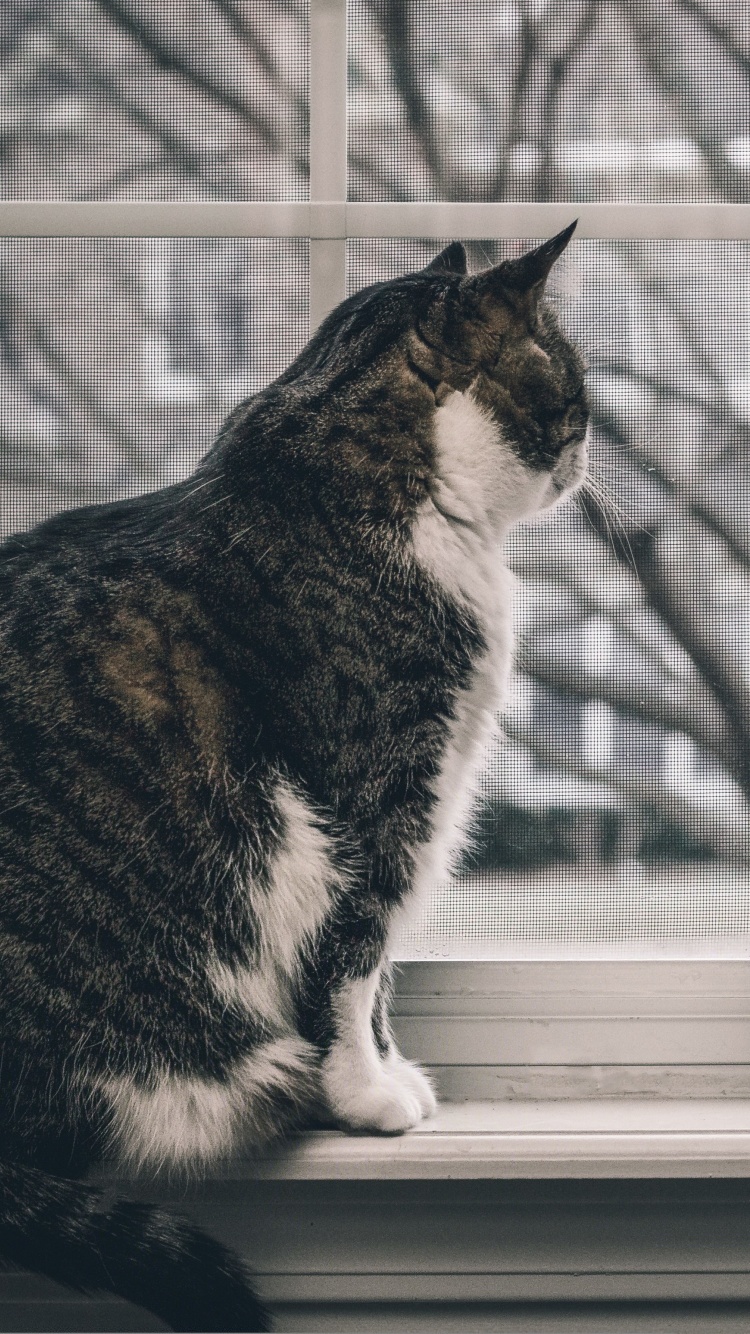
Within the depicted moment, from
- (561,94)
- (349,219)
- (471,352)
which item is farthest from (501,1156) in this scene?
(561,94)

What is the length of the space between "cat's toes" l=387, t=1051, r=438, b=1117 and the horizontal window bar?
0.92 metres

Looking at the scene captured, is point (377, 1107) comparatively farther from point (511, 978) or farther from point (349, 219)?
point (349, 219)

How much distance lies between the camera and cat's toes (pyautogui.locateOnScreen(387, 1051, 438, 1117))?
113cm

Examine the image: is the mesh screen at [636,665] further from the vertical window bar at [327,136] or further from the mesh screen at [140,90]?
the mesh screen at [140,90]

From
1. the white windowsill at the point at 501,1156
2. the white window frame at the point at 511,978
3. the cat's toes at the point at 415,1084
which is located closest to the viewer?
the white windowsill at the point at 501,1156

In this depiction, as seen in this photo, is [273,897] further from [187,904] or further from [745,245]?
[745,245]

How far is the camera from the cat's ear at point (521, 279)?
3.43ft

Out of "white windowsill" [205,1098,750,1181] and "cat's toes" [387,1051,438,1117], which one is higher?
"white windowsill" [205,1098,750,1181]

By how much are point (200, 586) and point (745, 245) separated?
76cm

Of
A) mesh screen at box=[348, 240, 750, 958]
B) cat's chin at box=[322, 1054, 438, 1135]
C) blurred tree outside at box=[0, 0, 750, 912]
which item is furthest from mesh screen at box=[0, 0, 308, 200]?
cat's chin at box=[322, 1054, 438, 1135]

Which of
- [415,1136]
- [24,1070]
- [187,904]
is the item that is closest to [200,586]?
[187,904]

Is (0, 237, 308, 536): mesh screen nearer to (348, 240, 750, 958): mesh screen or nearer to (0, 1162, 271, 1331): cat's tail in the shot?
(348, 240, 750, 958): mesh screen

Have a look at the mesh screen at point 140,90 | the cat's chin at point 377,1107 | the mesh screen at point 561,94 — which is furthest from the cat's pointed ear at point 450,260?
the cat's chin at point 377,1107

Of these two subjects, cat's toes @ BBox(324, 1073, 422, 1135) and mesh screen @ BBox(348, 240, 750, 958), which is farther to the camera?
mesh screen @ BBox(348, 240, 750, 958)
